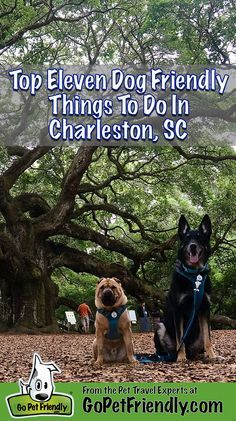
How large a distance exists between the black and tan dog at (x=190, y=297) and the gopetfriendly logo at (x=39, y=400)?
7.77 feet

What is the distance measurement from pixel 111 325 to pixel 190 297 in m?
0.85

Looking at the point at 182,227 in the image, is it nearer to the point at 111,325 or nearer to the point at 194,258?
the point at 194,258

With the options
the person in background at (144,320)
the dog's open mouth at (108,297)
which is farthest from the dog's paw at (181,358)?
the person in background at (144,320)

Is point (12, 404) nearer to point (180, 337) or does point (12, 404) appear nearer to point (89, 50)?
point (180, 337)

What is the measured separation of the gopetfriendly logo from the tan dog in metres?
1.96

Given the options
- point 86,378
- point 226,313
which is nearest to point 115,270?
point 226,313

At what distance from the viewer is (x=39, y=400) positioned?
10.5 feet

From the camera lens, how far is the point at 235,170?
17141mm

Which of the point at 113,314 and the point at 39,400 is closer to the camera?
the point at 39,400

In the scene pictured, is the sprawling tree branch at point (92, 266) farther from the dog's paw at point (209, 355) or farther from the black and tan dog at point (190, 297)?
the dog's paw at point (209, 355)

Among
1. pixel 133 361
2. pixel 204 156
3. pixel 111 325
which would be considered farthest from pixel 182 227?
pixel 204 156

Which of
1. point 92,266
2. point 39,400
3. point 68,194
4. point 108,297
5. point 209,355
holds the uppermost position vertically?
point 68,194

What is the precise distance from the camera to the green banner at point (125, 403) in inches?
120

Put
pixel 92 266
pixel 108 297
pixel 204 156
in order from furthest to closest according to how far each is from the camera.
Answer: pixel 92 266 → pixel 204 156 → pixel 108 297
